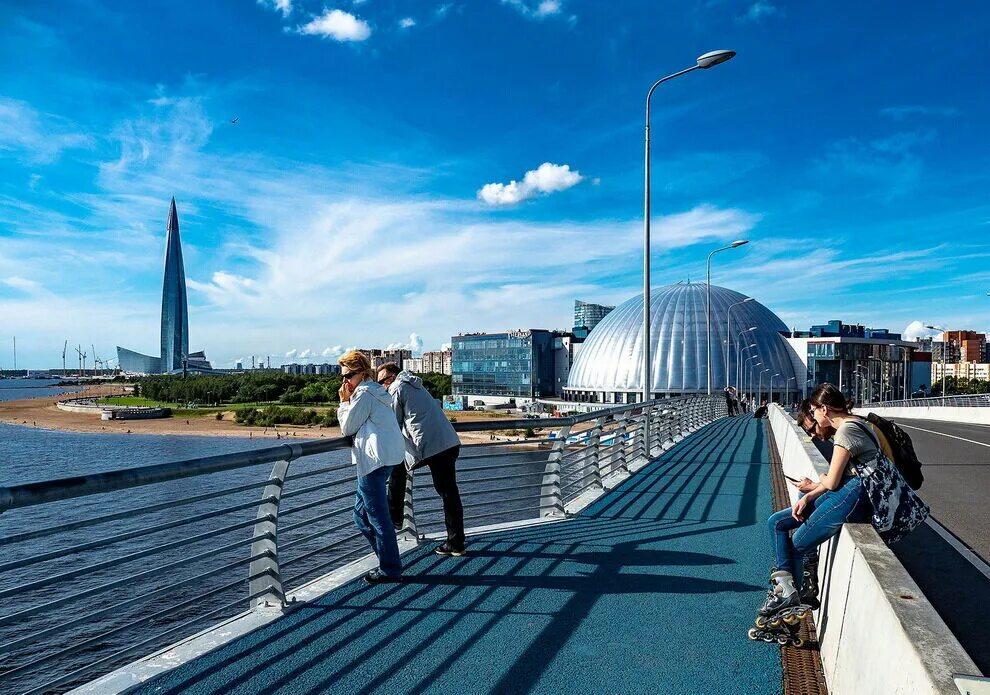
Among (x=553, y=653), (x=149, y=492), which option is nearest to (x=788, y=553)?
(x=553, y=653)

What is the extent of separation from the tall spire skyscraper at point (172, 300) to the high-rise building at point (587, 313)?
115 m

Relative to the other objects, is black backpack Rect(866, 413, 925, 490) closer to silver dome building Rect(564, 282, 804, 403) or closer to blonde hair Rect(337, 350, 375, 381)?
blonde hair Rect(337, 350, 375, 381)

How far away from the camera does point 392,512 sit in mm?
5910

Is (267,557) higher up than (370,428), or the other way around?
(370,428)

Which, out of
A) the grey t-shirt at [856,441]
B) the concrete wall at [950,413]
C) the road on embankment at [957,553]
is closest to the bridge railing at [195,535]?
the grey t-shirt at [856,441]

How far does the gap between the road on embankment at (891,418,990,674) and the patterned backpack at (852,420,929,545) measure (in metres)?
0.76

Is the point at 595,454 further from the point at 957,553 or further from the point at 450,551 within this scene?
the point at 957,553

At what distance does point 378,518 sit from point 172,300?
697 ft

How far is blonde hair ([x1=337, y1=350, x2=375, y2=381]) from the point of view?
485 centimetres

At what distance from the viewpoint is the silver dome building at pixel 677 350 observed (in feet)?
244

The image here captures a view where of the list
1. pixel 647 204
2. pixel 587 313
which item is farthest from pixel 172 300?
pixel 647 204

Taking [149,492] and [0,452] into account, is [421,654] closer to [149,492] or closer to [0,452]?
[149,492]

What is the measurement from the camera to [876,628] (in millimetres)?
2559

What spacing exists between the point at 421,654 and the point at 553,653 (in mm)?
721
